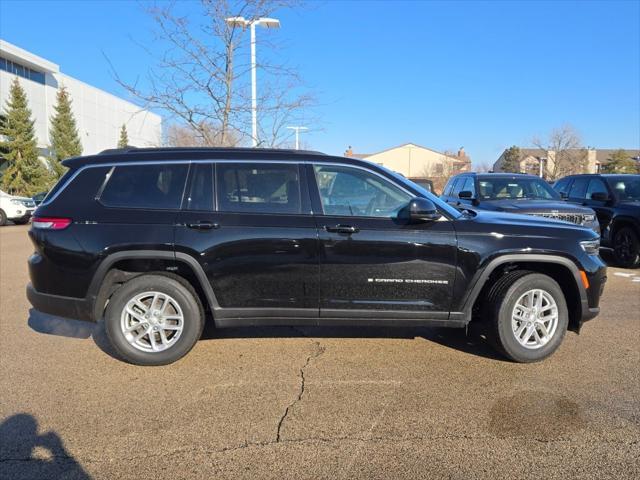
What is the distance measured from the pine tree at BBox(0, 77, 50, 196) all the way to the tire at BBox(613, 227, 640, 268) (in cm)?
3916

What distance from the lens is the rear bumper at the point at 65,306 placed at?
13.8 ft

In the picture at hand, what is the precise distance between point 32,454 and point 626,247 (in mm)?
10081

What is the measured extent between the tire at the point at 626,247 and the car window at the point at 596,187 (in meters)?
0.96

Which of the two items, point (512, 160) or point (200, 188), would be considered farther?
point (512, 160)

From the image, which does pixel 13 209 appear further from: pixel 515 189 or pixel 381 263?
pixel 381 263

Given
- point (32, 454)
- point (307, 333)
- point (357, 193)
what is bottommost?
point (32, 454)

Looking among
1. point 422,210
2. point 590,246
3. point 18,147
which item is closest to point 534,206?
point 590,246

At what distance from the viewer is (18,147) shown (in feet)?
118

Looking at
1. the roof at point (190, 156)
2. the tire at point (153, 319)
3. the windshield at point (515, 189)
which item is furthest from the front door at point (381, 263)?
the windshield at point (515, 189)

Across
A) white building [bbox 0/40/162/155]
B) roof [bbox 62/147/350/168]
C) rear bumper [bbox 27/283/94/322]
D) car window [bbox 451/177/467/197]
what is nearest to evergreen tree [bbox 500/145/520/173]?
white building [bbox 0/40/162/155]

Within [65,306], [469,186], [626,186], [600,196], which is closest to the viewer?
[65,306]

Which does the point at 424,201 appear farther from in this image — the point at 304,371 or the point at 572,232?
the point at 304,371

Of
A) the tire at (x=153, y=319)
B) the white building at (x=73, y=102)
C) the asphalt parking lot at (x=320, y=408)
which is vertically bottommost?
the asphalt parking lot at (x=320, y=408)

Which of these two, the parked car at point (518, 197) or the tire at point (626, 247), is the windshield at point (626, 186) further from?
the parked car at point (518, 197)
